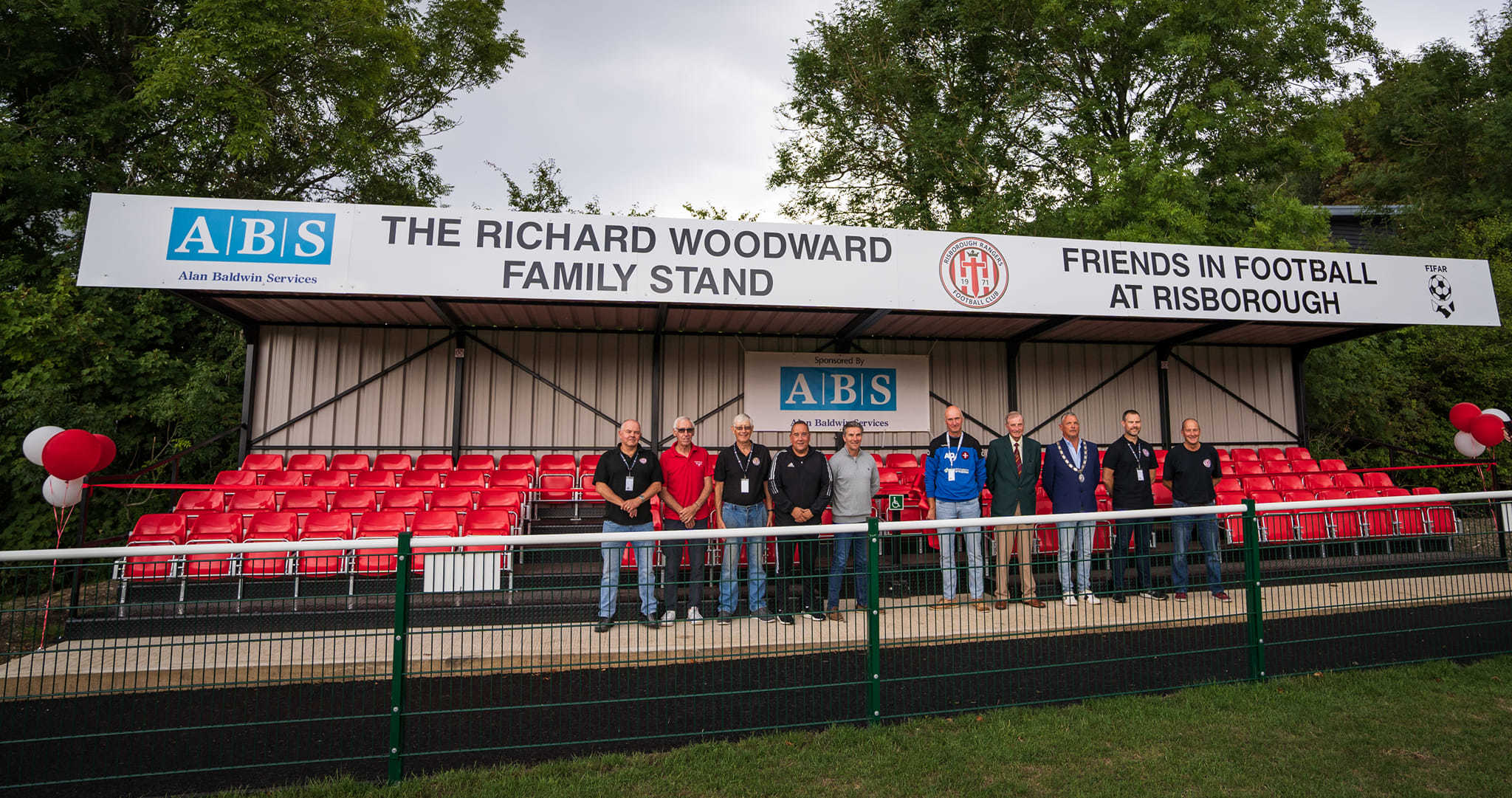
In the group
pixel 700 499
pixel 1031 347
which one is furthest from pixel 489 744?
pixel 1031 347

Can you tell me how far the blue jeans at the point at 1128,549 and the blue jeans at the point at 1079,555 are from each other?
17 centimetres

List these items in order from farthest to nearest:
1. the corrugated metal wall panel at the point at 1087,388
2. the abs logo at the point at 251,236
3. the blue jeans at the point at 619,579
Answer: the corrugated metal wall panel at the point at 1087,388
the abs logo at the point at 251,236
the blue jeans at the point at 619,579

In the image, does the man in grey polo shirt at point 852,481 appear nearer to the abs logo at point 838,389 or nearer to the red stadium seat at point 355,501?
the abs logo at point 838,389

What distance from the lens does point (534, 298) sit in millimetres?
7523

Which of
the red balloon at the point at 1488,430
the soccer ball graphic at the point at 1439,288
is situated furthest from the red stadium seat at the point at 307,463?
the red balloon at the point at 1488,430

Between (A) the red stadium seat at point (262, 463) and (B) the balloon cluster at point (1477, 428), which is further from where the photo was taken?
(B) the balloon cluster at point (1477, 428)

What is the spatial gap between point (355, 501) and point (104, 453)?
2.12 meters

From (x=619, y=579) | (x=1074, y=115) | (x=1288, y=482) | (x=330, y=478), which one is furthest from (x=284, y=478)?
(x=1074, y=115)

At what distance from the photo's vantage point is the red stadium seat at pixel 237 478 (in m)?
8.39

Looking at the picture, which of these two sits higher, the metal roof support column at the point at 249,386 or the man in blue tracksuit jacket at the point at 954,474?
the metal roof support column at the point at 249,386

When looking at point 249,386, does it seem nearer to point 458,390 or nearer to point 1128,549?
point 458,390

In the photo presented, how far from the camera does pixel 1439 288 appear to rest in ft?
31.0

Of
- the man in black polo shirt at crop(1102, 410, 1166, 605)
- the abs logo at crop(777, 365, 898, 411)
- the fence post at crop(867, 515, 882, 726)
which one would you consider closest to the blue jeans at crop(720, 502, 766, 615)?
the fence post at crop(867, 515, 882, 726)

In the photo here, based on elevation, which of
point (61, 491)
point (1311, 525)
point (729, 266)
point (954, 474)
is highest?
point (729, 266)
